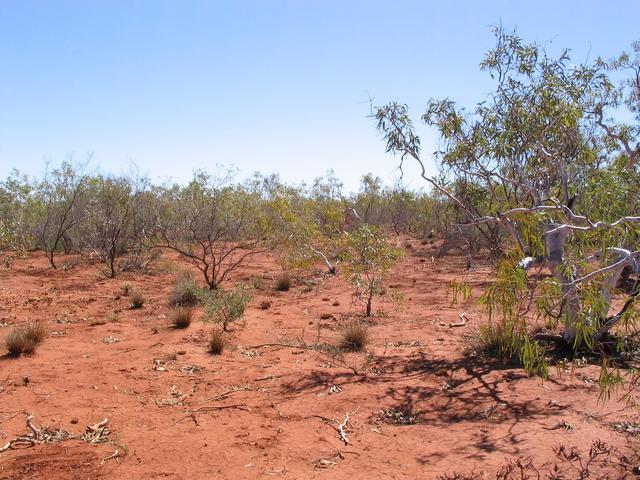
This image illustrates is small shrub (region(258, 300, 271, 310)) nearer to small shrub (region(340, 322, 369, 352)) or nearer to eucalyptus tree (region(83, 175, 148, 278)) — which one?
small shrub (region(340, 322, 369, 352))

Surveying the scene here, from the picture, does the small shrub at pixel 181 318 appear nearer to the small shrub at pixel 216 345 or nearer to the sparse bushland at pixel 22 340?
the small shrub at pixel 216 345

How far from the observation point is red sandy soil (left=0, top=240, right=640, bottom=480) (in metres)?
4.61

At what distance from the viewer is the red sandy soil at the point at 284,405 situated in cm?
461

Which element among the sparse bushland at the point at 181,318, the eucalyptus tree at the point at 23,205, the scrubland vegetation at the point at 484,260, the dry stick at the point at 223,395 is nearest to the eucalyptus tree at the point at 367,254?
the scrubland vegetation at the point at 484,260

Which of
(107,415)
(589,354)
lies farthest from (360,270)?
(107,415)

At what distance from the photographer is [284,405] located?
20.1 feet

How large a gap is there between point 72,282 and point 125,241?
4749 mm

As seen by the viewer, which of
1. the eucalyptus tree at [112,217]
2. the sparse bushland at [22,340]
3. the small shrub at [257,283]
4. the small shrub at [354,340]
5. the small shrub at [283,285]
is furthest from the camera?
the eucalyptus tree at [112,217]

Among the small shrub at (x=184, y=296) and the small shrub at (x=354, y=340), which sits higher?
the small shrub at (x=184, y=296)

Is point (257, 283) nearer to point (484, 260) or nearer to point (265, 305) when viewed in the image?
point (265, 305)

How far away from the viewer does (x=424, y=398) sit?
20.5 feet

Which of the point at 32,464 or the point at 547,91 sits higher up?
the point at 547,91

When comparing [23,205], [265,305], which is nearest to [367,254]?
[265,305]

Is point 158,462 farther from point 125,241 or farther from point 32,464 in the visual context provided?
point 125,241
